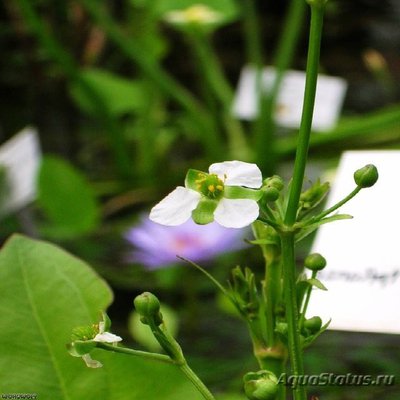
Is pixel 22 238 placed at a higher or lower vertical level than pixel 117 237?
higher

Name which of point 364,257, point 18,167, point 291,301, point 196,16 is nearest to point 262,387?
point 291,301

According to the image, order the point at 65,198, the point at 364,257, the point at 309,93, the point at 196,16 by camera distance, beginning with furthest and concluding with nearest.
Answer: the point at 196,16, the point at 65,198, the point at 364,257, the point at 309,93

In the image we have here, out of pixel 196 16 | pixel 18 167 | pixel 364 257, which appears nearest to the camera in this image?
pixel 364 257

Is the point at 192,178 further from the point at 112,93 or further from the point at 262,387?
the point at 112,93

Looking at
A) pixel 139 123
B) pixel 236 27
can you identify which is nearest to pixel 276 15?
pixel 236 27

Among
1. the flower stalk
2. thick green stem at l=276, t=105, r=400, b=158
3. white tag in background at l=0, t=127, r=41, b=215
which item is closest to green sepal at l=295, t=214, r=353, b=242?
the flower stalk

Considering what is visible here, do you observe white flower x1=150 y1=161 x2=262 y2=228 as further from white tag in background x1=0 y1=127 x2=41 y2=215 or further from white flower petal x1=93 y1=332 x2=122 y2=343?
white tag in background x1=0 y1=127 x2=41 y2=215

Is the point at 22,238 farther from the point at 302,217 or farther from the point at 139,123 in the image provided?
the point at 139,123

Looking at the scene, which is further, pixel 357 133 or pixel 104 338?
pixel 357 133
